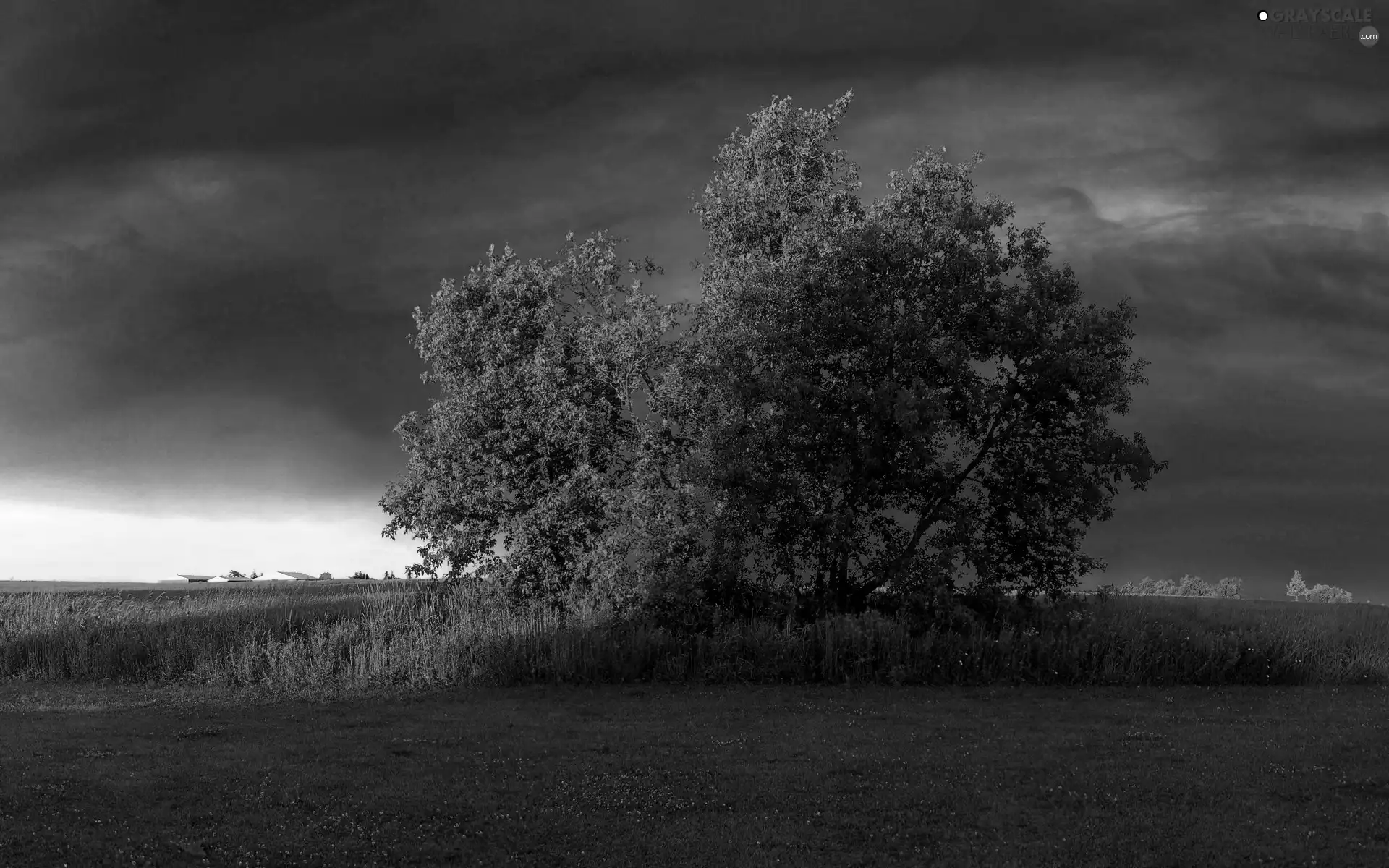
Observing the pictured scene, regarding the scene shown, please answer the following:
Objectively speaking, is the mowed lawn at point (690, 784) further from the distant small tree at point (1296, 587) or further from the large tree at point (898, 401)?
the distant small tree at point (1296, 587)

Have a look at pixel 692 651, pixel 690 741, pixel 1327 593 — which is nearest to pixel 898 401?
pixel 692 651

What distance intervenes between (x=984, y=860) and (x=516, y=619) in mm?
20924

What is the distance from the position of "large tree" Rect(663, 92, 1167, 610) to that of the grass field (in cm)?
291

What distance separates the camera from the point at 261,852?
12953 millimetres

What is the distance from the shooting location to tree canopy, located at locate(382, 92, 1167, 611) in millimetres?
31672

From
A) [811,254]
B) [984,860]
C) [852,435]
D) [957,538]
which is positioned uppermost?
[811,254]

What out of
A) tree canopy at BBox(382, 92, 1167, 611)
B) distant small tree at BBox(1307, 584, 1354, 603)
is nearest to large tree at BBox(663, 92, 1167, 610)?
tree canopy at BBox(382, 92, 1167, 611)

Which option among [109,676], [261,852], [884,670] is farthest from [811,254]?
[261,852]

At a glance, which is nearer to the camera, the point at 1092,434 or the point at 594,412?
the point at 1092,434

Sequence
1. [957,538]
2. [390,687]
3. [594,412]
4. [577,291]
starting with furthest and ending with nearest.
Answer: [577,291] → [594,412] → [957,538] → [390,687]

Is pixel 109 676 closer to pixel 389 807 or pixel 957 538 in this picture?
pixel 389 807

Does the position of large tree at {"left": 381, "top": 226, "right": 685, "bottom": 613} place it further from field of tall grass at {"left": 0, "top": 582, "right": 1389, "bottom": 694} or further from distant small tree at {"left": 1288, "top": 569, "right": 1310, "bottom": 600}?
distant small tree at {"left": 1288, "top": 569, "right": 1310, "bottom": 600}

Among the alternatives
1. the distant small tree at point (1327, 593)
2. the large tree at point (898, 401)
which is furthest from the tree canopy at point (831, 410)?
the distant small tree at point (1327, 593)

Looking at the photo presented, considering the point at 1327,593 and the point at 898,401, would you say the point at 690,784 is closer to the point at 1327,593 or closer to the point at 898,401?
the point at 898,401
